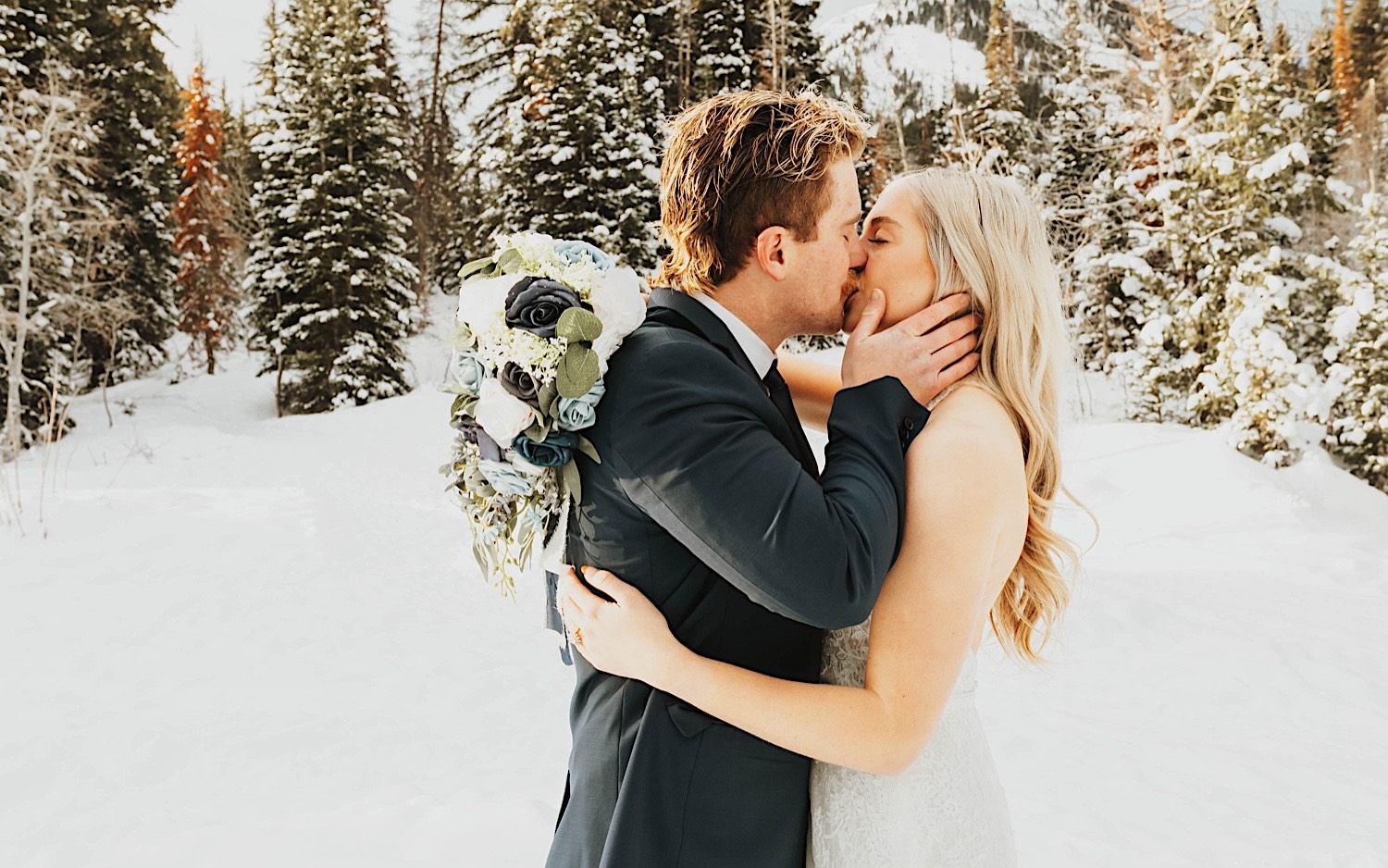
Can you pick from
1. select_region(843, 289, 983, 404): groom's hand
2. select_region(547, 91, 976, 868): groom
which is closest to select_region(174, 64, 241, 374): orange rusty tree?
select_region(547, 91, 976, 868): groom

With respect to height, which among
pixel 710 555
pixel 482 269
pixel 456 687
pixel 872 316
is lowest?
pixel 456 687

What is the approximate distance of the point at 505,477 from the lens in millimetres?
1741

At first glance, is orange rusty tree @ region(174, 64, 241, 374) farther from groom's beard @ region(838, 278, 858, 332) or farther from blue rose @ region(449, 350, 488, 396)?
groom's beard @ region(838, 278, 858, 332)

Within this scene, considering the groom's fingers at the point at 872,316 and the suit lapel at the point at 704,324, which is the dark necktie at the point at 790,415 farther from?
the groom's fingers at the point at 872,316

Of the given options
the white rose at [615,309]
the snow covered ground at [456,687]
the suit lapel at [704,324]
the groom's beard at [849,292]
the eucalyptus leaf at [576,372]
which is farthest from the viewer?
the snow covered ground at [456,687]

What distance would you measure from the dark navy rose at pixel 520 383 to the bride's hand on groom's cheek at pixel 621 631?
13.5 inches

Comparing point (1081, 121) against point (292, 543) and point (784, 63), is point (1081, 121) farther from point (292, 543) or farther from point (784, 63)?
point (292, 543)

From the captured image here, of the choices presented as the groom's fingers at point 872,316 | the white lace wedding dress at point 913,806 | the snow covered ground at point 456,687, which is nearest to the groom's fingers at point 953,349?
the groom's fingers at point 872,316

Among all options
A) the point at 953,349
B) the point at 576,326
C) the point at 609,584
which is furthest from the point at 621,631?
the point at 953,349

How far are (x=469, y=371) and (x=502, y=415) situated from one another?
176 mm

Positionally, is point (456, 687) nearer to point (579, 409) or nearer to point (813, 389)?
point (813, 389)

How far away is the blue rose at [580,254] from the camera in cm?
183

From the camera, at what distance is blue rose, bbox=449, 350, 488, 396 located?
1812 mm

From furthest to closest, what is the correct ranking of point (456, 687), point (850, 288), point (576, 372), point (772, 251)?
point (456, 687), point (850, 288), point (772, 251), point (576, 372)
